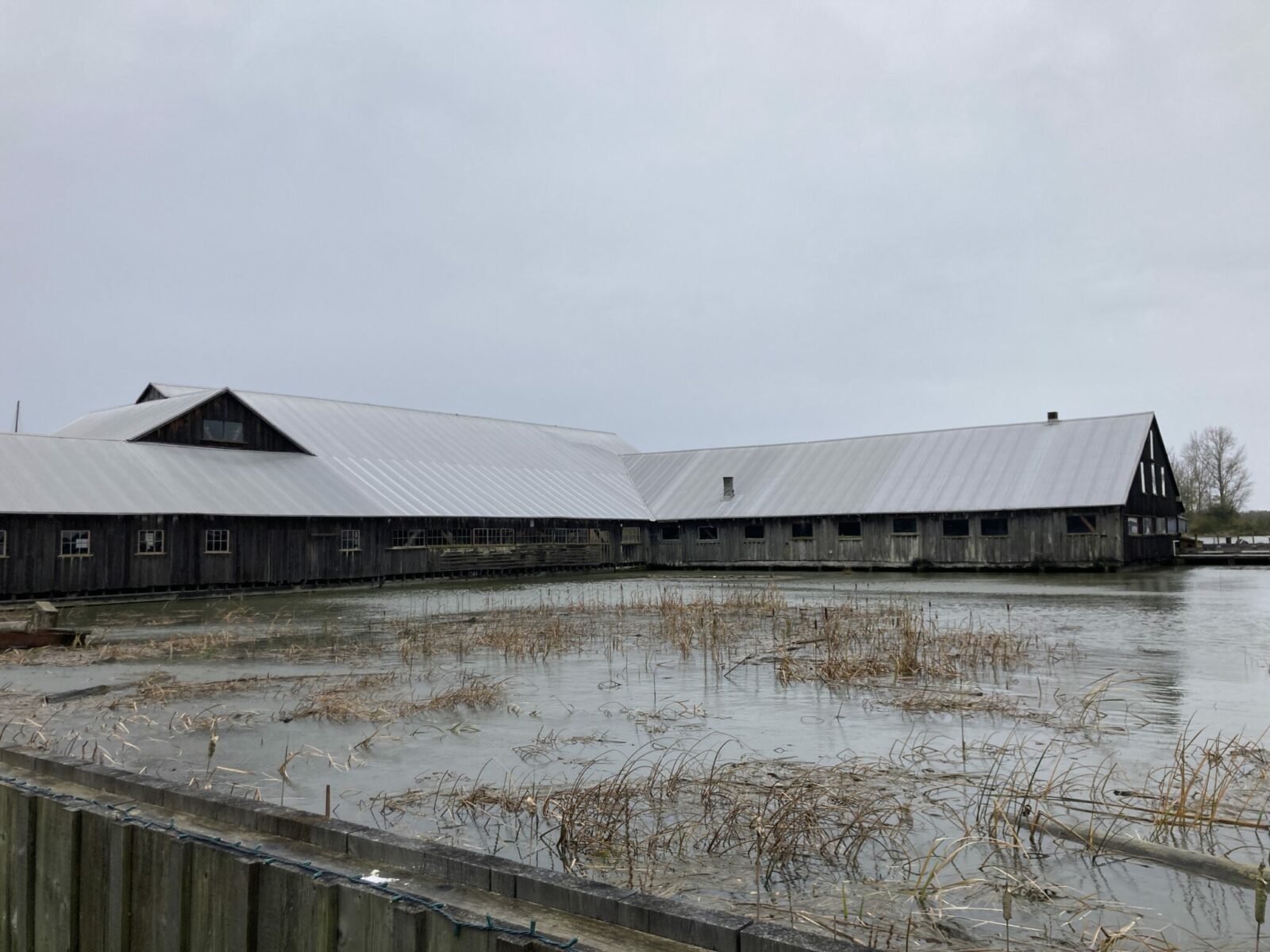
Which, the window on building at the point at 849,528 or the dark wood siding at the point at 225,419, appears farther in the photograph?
the window on building at the point at 849,528

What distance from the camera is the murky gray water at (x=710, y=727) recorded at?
593 cm

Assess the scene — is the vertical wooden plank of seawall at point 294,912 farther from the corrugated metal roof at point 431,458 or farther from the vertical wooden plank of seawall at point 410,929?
the corrugated metal roof at point 431,458

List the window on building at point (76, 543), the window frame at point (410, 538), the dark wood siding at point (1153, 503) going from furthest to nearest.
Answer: the dark wood siding at point (1153, 503) → the window frame at point (410, 538) → the window on building at point (76, 543)

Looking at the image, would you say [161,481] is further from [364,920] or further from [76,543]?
[364,920]

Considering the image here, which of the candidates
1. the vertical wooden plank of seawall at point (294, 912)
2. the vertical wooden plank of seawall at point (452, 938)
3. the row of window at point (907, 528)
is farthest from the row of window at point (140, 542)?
the vertical wooden plank of seawall at point (452, 938)

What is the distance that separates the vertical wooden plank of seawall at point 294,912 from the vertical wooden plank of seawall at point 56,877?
1296mm

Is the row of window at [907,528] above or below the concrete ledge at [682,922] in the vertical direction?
above

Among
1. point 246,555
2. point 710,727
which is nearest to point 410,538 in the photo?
point 246,555

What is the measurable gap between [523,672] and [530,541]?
99.1 feet

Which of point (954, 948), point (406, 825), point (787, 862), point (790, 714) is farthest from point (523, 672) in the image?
point (954, 948)

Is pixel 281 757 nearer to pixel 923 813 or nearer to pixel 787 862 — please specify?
pixel 787 862

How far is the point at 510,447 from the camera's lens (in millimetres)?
51688

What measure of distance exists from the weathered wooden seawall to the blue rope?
1 cm

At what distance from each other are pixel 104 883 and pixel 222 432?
36296 millimetres
